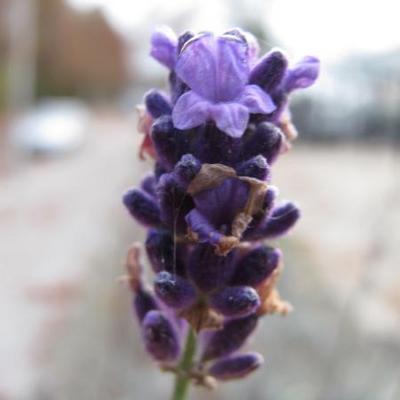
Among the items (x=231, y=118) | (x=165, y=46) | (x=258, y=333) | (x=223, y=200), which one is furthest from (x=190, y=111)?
(x=258, y=333)

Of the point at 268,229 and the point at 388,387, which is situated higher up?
the point at 268,229

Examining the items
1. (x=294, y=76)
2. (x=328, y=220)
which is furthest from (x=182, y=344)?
(x=328, y=220)

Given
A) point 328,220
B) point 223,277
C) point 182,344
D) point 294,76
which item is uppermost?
point 294,76

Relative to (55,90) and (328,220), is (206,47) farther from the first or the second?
(55,90)

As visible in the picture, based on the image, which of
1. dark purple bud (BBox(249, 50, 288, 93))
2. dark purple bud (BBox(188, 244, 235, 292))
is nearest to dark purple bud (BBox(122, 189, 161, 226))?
dark purple bud (BBox(188, 244, 235, 292))

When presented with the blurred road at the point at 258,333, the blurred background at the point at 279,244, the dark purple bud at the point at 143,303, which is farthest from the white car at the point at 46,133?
the dark purple bud at the point at 143,303

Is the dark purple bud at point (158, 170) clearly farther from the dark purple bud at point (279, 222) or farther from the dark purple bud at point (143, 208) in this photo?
the dark purple bud at point (279, 222)

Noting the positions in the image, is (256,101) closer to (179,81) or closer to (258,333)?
(179,81)
